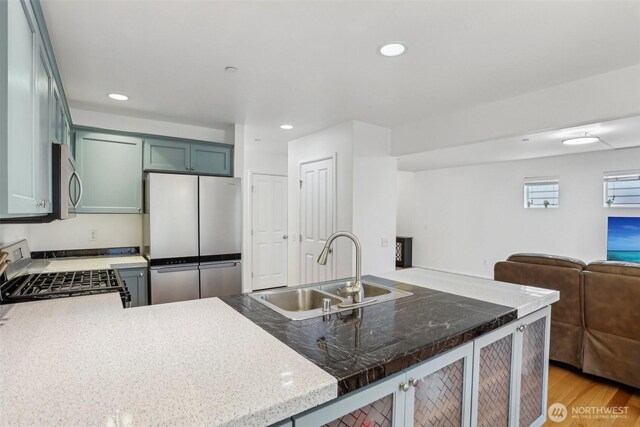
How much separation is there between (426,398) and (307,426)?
0.56 m

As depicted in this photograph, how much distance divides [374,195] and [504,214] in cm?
393

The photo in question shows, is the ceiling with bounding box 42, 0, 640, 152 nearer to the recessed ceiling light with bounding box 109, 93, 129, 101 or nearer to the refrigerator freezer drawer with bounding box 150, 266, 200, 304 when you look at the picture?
the recessed ceiling light with bounding box 109, 93, 129, 101

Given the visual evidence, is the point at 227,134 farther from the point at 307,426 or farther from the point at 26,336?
the point at 307,426

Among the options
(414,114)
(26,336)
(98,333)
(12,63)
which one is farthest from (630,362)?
(12,63)

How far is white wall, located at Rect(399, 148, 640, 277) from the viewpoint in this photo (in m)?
5.32

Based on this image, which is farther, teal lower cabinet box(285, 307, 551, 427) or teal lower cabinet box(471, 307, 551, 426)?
teal lower cabinet box(471, 307, 551, 426)

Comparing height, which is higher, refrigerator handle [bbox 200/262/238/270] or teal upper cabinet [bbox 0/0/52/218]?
teal upper cabinet [bbox 0/0/52/218]

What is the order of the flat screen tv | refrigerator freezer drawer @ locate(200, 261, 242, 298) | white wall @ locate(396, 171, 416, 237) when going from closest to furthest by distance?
refrigerator freezer drawer @ locate(200, 261, 242, 298) → the flat screen tv → white wall @ locate(396, 171, 416, 237)

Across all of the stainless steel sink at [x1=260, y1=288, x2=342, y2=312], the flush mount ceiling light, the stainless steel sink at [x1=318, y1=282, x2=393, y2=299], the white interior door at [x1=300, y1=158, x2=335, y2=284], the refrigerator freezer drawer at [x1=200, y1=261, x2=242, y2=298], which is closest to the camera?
the stainless steel sink at [x1=260, y1=288, x2=342, y2=312]

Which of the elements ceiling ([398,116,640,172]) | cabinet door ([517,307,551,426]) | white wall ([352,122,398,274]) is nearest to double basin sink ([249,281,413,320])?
cabinet door ([517,307,551,426])

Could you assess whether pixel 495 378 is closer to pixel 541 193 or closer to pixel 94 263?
pixel 94 263

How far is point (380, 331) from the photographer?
1.26 meters

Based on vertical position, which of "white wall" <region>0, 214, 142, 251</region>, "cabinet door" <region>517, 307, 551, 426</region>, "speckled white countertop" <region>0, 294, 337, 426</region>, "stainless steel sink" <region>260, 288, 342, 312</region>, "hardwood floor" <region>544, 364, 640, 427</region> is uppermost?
"white wall" <region>0, 214, 142, 251</region>

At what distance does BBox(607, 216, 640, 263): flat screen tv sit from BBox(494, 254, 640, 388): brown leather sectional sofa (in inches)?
131
